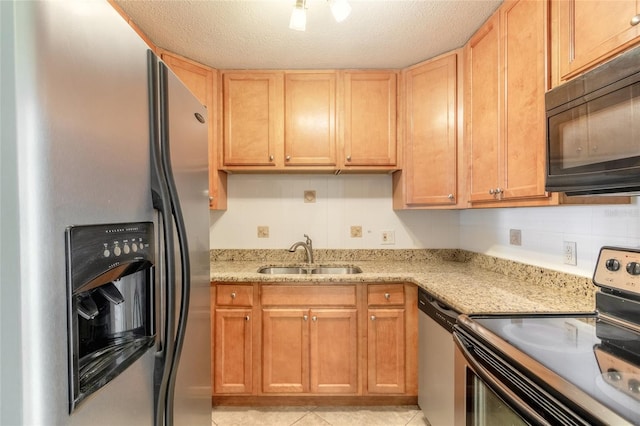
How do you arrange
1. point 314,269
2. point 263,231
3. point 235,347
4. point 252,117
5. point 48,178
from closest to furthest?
point 48,178 < point 235,347 < point 252,117 < point 314,269 < point 263,231

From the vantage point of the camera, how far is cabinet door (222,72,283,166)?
2.18 m

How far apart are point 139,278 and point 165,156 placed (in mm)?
321

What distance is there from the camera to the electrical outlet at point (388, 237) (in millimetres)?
2490

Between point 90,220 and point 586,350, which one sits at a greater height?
point 90,220

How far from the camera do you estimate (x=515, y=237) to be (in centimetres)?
185

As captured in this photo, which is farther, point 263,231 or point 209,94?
point 263,231

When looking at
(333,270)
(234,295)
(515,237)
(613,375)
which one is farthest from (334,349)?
(613,375)

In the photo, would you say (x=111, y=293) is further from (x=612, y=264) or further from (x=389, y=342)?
(x=389, y=342)

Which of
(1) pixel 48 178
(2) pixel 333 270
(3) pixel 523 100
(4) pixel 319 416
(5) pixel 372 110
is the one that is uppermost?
(5) pixel 372 110

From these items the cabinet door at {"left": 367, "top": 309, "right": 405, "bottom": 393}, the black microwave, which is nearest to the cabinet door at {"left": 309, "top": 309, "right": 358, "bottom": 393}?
the cabinet door at {"left": 367, "top": 309, "right": 405, "bottom": 393}

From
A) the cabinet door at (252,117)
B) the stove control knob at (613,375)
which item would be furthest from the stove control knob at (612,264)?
the cabinet door at (252,117)

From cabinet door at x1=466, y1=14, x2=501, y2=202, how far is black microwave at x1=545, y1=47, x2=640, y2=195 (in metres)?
0.54

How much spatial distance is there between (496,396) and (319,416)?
4.28 feet

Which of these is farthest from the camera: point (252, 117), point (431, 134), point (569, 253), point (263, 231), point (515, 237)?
point (263, 231)
